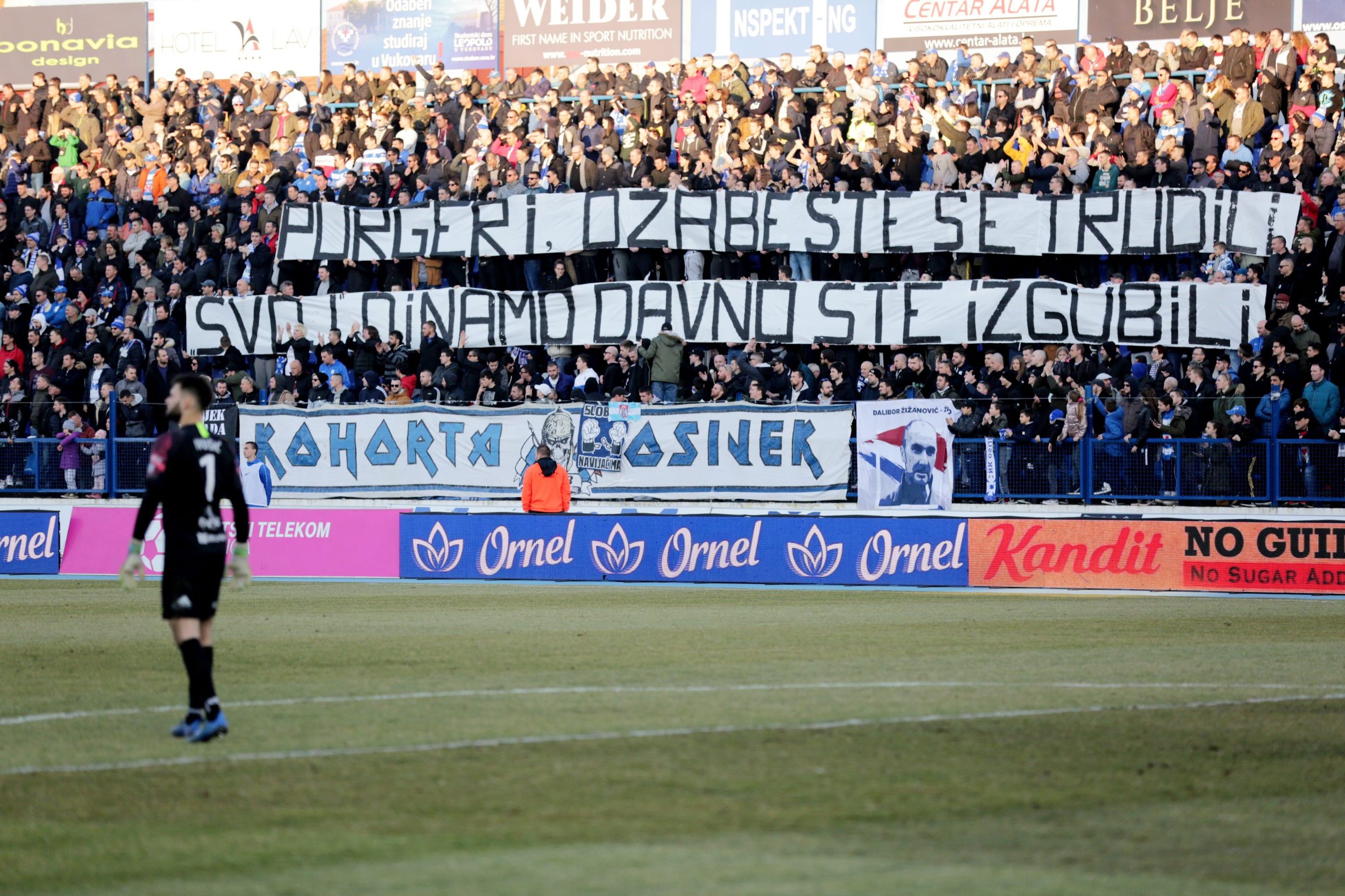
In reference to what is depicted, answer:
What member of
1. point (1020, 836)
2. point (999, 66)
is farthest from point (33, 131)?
point (1020, 836)

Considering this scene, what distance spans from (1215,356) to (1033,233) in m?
3.37

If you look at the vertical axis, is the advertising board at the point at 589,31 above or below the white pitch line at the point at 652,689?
above

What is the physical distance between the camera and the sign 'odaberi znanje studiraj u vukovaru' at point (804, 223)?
25719mm

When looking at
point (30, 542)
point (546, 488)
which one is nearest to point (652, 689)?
point (546, 488)

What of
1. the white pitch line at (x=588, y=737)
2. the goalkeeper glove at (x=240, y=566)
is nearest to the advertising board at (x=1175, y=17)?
the white pitch line at (x=588, y=737)

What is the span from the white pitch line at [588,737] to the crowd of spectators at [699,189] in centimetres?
1284

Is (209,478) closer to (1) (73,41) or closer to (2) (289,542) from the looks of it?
(2) (289,542)

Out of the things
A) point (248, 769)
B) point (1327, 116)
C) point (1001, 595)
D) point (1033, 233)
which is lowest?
point (1001, 595)

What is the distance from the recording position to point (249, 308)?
28594 mm

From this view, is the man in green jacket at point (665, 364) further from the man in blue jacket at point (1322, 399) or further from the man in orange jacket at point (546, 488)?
the man in blue jacket at point (1322, 399)

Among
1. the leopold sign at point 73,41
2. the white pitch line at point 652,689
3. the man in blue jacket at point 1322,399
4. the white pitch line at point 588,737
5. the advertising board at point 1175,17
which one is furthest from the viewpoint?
the leopold sign at point 73,41

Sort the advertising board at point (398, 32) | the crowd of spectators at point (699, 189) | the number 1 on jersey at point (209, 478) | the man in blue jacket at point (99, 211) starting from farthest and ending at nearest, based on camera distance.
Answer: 1. the advertising board at point (398, 32)
2. the man in blue jacket at point (99, 211)
3. the crowd of spectators at point (699, 189)
4. the number 1 on jersey at point (209, 478)

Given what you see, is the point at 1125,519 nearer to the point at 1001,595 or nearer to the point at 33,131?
the point at 1001,595

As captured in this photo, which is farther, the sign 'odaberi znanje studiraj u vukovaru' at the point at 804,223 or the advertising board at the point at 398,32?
the advertising board at the point at 398,32
